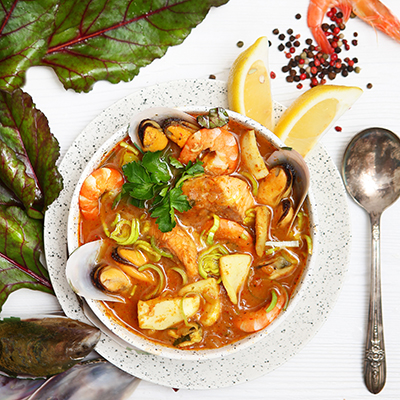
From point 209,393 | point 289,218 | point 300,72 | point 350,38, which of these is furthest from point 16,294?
point 350,38

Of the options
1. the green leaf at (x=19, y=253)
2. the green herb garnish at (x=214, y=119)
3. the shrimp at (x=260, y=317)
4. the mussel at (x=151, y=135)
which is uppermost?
the green herb garnish at (x=214, y=119)

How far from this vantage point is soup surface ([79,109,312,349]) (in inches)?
94.3

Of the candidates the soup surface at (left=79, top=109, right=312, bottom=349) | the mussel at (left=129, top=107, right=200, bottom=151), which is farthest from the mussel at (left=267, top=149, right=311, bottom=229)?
the mussel at (left=129, top=107, right=200, bottom=151)

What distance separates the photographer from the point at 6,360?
8.40ft

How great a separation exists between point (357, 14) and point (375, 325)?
2184 mm

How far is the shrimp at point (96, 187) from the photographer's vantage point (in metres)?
2.39

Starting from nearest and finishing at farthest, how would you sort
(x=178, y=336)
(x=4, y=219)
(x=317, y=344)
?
1. (x=178, y=336)
2. (x=4, y=219)
3. (x=317, y=344)

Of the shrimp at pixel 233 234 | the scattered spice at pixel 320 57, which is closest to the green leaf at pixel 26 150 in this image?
the shrimp at pixel 233 234

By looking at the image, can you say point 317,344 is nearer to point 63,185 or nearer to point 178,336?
point 178,336

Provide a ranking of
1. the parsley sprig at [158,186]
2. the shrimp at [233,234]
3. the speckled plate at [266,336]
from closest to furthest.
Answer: the parsley sprig at [158,186] < the shrimp at [233,234] < the speckled plate at [266,336]

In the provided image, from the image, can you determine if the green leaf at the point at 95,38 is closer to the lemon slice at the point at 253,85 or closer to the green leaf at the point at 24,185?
the green leaf at the point at 24,185

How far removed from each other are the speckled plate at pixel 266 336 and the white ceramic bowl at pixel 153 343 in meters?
0.22

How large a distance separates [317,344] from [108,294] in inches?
59.3

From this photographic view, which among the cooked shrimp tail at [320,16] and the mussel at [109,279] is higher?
the cooked shrimp tail at [320,16]
